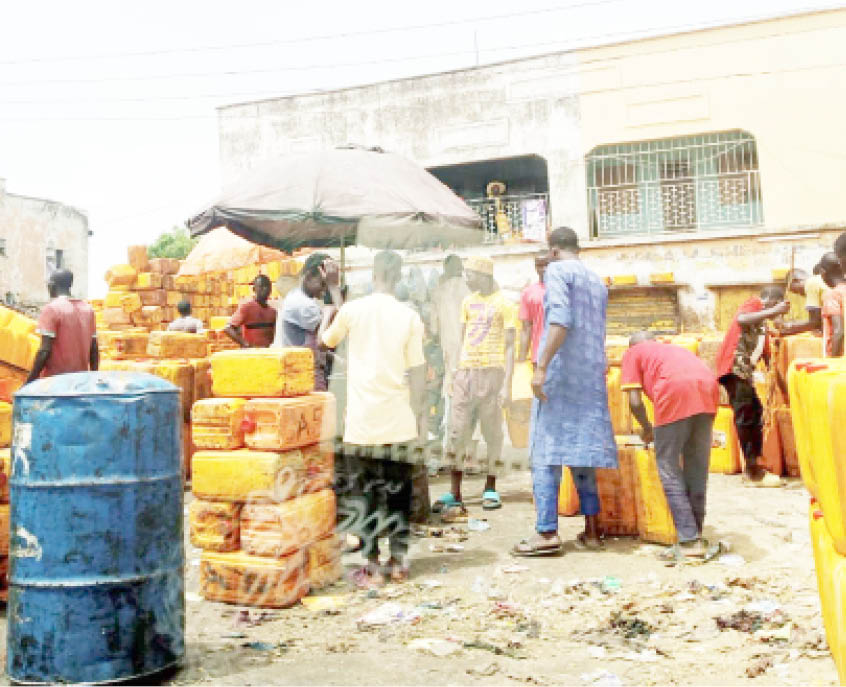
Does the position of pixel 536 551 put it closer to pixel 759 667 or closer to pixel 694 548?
pixel 694 548

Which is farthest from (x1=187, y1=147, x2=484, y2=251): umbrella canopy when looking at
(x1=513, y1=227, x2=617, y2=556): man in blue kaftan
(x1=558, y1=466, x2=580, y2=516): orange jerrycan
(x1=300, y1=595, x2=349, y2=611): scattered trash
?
(x1=300, y1=595, x2=349, y2=611): scattered trash

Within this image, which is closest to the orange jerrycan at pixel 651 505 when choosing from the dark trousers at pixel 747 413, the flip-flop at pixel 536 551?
the flip-flop at pixel 536 551

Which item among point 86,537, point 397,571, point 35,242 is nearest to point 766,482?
point 397,571

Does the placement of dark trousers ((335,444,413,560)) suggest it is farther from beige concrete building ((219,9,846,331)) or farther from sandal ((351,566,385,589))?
beige concrete building ((219,9,846,331))

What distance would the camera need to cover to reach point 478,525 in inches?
217

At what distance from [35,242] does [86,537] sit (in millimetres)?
32356

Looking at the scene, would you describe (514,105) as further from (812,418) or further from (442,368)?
(812,418)

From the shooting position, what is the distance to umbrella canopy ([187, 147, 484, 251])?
5.88 meters

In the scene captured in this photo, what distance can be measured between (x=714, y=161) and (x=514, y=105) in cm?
538

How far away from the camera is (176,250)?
126ft

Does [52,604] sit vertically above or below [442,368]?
below

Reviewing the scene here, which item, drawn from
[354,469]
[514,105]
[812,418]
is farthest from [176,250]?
[812,418]

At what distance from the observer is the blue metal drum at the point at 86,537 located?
285 cm

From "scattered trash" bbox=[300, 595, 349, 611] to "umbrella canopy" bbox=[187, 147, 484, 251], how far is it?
114 inches
